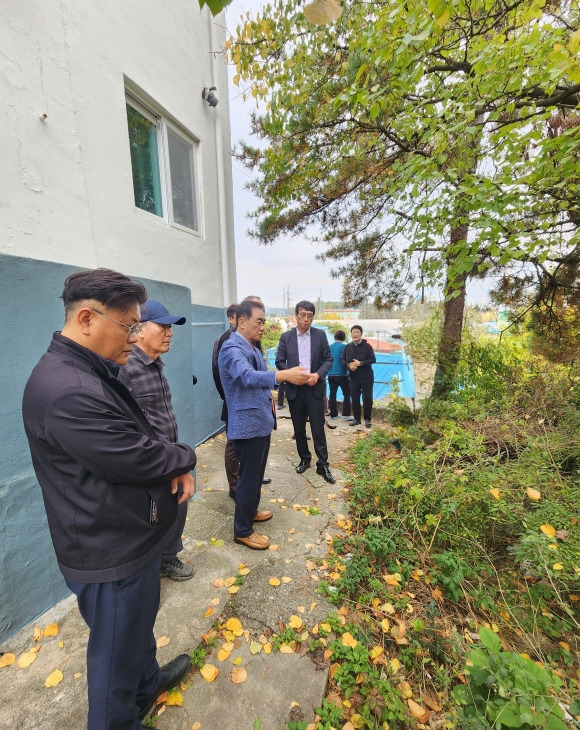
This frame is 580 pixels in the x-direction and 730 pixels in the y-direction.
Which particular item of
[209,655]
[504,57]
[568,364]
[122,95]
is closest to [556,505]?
[209,655]

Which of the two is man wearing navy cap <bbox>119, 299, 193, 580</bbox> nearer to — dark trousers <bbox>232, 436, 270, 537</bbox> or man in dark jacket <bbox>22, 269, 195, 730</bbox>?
dark trousers <bbox>232, 436, 270, 537</bbox>

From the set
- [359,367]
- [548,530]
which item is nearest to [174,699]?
[548,530]

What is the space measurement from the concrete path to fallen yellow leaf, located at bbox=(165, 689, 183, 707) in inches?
0.6

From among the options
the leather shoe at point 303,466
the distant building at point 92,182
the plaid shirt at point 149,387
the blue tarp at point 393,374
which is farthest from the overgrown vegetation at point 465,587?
the blue tarp at point 393,374

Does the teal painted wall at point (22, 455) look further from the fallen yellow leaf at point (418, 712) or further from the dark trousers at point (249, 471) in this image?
the fallen yellow leaf at point (418, 712)

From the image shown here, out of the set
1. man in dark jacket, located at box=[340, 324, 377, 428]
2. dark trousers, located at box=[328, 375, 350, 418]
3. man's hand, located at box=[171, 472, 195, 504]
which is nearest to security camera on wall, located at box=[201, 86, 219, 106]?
man in dark jacket, located at box=[340, 324, 377, 428]

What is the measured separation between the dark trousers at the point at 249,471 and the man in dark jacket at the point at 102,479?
1.22 meters

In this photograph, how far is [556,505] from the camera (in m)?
2.52

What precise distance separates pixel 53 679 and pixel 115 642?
1091 mm

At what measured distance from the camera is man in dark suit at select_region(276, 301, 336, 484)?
3.81 metres

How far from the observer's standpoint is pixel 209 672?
1.77 m

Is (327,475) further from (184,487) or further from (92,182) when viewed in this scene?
(92,182)

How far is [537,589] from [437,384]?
391cm

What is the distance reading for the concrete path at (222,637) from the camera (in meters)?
1.59
